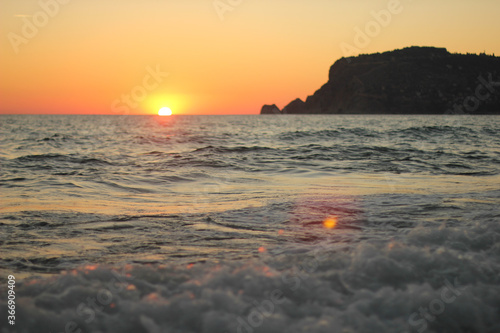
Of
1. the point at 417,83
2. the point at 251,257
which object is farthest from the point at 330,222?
the point at 417,83

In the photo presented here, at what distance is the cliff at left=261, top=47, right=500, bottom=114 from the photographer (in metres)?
129

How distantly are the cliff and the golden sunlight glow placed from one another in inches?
4856

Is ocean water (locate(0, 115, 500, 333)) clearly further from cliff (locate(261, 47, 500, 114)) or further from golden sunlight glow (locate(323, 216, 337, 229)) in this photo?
cliff (locate(261, 47, 500, 114))

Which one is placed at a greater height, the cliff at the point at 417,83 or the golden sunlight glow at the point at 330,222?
the cliff at the point at 417,83

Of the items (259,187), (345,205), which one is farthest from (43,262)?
(259,187)

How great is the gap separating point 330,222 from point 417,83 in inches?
5869

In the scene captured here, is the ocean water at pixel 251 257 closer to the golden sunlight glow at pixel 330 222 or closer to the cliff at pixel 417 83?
the golden sunlight glow at pixel 330 222

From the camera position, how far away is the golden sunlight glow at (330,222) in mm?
5414

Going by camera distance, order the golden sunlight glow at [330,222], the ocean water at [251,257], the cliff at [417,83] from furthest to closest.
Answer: the cliff at [417,83], the golden sunlight glow at [330,222], the ocean water at [251,257]

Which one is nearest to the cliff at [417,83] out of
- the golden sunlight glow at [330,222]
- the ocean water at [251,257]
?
the ocean water at [251,257]

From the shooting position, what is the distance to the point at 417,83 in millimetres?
141125

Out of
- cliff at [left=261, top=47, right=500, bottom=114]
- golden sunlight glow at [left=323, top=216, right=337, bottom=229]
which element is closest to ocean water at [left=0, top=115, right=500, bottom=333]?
golden sunlight glow at [left=323, top=216, right=337, bottom=229]

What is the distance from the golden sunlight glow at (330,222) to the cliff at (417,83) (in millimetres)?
123345

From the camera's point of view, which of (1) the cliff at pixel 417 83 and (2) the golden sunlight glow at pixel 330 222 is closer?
(2) the golden sunlight glow at pixel 330 222
